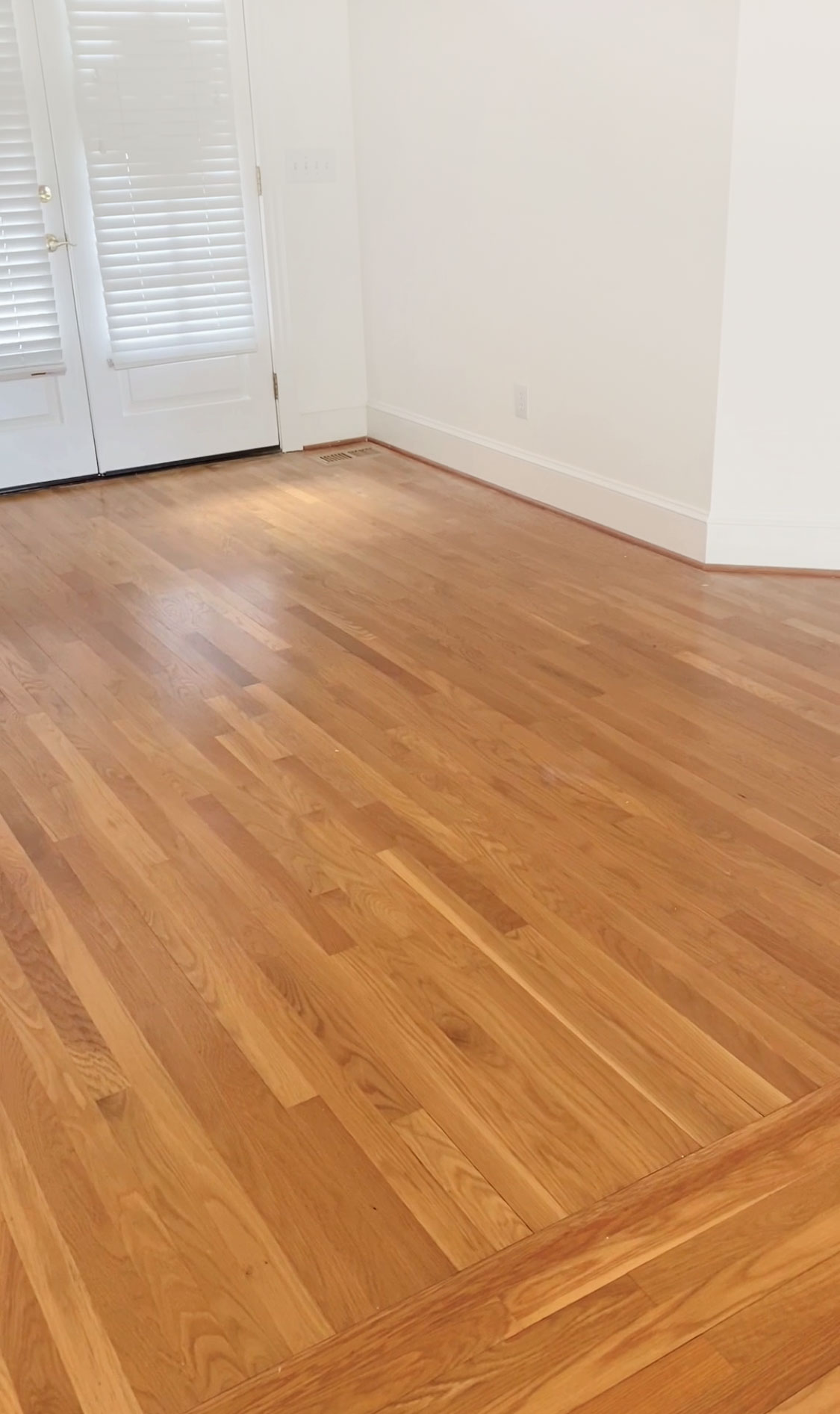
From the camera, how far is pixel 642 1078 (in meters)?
1.76

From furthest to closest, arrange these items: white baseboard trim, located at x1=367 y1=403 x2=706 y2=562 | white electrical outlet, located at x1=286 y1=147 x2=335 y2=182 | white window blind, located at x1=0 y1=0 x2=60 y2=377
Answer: white electrical outlet, located at x1=286 y1=147 x2=335 y2=182
white window blind, located at x1=0 y1=0 x2=60 y2=377
white baseboard trim, located at x1=367 y1=403 x2=706 y2=562

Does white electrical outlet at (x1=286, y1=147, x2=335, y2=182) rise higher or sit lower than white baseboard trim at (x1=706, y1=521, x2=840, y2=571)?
higher

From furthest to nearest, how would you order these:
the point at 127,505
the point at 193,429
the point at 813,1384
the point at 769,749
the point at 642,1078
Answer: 1. the point at 193,429
2. the point at 127,505
3. the point at 769,749
4. the point at 642,1078
5. the point at 813,1384

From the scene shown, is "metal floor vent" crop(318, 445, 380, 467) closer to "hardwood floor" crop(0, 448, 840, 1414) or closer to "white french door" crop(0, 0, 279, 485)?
"white french door" crop(0, 0, 279, 485)

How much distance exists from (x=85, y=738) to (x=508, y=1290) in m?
1.79

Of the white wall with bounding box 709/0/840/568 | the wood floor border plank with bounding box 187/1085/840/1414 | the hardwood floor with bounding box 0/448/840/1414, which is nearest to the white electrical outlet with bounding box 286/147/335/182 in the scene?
the white wall with bounding box 709/0/840/568

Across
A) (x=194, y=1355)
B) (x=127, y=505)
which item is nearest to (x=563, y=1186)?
(x=194, y=1355)

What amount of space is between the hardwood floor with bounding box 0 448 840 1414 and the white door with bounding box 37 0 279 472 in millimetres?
1806

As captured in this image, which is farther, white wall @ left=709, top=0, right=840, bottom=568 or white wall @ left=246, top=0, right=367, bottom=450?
white wall @ left=246, top=0, right=367, bottom=450

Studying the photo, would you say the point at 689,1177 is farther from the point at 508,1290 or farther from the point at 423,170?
the point at 423,170

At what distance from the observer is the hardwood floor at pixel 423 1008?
4.57 ft

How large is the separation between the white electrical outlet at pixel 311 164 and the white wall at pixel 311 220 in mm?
20

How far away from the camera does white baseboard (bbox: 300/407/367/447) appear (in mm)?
5492

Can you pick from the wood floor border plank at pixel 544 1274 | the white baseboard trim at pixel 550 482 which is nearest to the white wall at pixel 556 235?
the white baseboard trim at pixel 550 482
